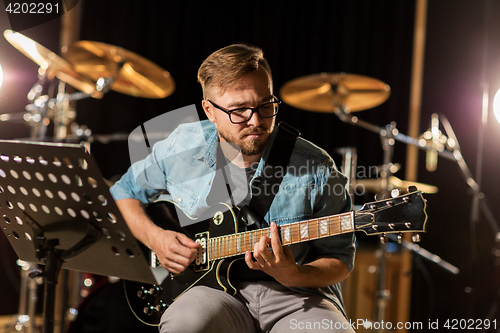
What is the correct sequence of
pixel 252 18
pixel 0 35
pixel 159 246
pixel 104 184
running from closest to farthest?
pixel 104 184, pixel 159 246, pixel 0 35, pixel 252 18

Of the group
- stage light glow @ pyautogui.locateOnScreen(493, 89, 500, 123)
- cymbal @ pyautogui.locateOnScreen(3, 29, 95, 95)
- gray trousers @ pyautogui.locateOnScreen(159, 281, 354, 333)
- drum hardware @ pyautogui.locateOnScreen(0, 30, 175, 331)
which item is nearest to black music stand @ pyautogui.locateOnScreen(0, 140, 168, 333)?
gray trousers @ pyautogui.locateOnScreen(159, 281, 354, 333)

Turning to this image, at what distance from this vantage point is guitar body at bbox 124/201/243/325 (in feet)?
4.59

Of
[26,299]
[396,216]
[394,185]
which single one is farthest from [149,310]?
[394,185]

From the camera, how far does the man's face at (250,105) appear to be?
4.83ft

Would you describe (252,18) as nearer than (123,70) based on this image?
No

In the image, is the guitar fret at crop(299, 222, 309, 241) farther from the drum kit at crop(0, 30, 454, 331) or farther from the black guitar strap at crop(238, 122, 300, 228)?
the drum kit at crop(0, 30, 454, 331)

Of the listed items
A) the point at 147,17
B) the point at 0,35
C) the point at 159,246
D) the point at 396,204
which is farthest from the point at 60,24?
the point at 396,204

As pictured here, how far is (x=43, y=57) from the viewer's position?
2.37 meters

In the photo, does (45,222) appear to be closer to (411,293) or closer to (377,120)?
(411,293)

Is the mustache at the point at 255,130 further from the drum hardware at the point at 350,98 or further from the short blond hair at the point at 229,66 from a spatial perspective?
the drum hardware at the point at 350,98

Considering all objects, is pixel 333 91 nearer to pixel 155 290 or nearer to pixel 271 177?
pixel 271 177

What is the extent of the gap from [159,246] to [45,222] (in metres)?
0.38

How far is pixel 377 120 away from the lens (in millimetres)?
3447

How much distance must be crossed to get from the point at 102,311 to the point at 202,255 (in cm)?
98
